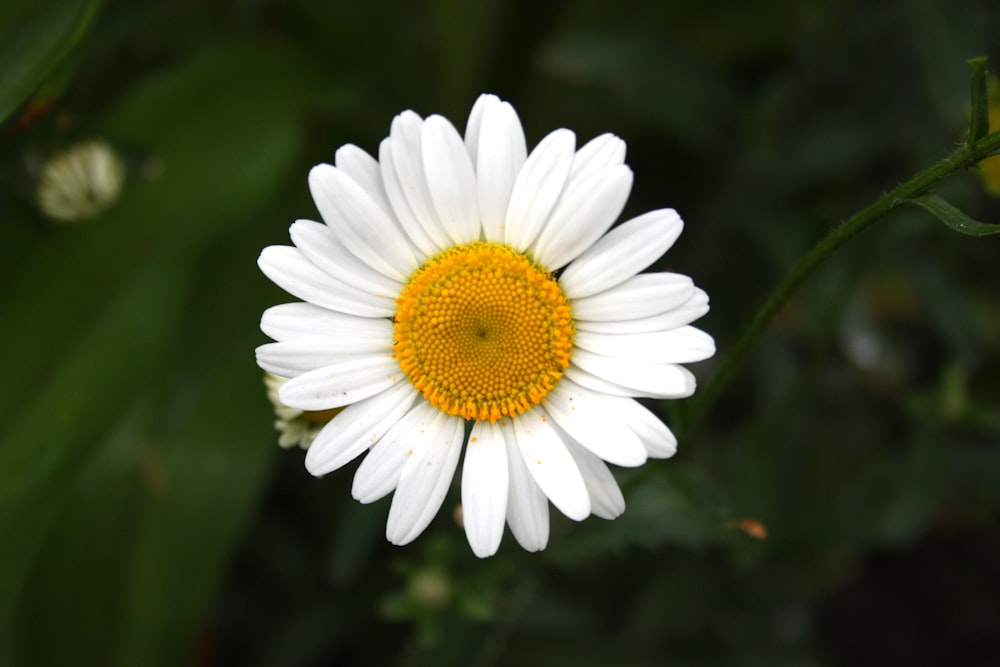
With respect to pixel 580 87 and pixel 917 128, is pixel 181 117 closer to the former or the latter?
pixel 580 87

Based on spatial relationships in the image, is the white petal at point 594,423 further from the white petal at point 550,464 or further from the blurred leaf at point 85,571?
the blurred leaf at point 85,571

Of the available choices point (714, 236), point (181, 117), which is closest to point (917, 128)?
point (714, 236)

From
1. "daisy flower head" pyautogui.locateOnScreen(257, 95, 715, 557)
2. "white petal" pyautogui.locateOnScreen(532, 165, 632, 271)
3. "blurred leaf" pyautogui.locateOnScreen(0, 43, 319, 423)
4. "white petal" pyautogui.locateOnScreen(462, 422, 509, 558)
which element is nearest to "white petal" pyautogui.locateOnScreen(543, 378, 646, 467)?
"daisy flower head" pyautogui.locateOnScreen(257, 95, 715, 557)

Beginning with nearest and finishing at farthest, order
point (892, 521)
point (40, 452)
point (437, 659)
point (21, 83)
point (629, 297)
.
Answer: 1. point (629, 297)
2. point (21, 83)
3. point (40, 452)
4. point (437, 659)
5. point (892, 521)

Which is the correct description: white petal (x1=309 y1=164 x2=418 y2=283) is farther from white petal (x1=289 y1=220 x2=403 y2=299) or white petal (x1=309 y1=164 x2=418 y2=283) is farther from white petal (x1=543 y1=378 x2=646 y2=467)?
white petal (x1=543 y1=378 x2=646 y2=467)

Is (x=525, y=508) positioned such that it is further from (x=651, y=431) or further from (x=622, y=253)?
(x=622, y=253)

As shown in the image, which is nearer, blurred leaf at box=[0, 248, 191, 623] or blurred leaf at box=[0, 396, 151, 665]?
blurred leaf at box=[0, 248, 191, 623]
